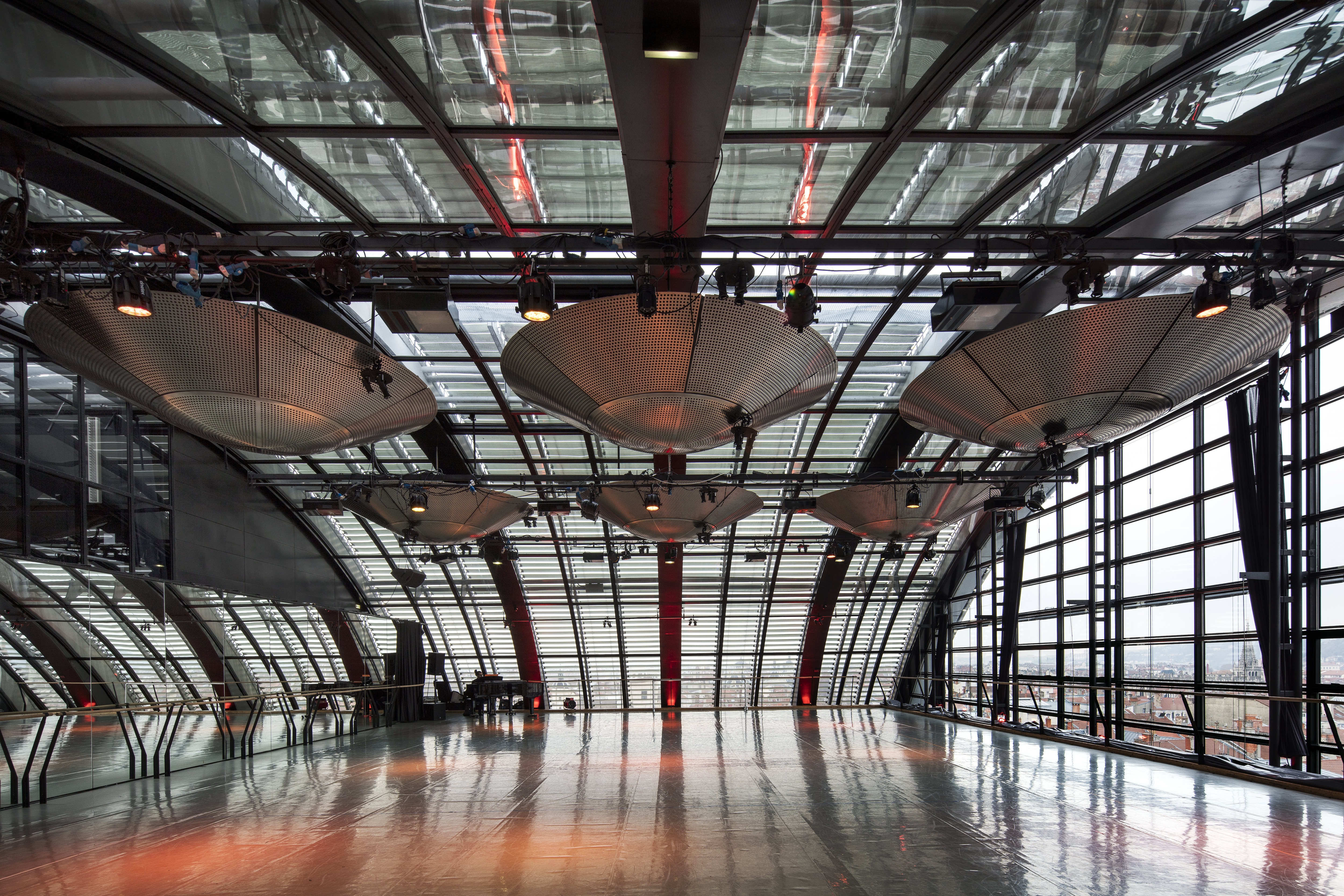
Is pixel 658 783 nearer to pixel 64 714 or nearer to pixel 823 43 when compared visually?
pixel 64 714

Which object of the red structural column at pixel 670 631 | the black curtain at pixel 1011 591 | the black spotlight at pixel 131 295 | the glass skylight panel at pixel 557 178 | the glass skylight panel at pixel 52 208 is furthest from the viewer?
the red structural column at pixel 670 631

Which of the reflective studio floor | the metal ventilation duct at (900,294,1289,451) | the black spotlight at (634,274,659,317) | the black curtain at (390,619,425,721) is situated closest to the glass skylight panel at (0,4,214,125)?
the black spotlight at (634,274,659,317)

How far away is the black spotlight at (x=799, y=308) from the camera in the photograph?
1088 centimetres

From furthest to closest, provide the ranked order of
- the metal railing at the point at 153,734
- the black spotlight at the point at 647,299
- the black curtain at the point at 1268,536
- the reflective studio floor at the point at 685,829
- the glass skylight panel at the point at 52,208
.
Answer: the black curtain at the point at 1268,536 < the metal railing at the point at 153,734 < the glass skylight panel at the point at 52,208 < the black spotlight at the point at 647,299 < the reflective studio floor at the point at 685,829

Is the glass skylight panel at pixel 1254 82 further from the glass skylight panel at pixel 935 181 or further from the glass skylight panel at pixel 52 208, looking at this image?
the glass skylight panel at pixel 52 208

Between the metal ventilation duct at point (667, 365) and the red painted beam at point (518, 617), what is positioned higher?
the metal ventilation duct at point (667, 365)

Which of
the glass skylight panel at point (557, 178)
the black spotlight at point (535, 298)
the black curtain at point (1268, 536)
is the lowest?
the black curtain at point (1268, 536)

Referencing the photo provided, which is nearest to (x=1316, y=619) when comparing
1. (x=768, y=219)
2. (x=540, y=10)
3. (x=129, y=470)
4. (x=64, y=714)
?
(x=768, y=219)

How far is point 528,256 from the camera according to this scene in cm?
1275

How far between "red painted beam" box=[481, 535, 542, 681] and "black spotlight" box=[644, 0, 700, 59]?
30.4 metres

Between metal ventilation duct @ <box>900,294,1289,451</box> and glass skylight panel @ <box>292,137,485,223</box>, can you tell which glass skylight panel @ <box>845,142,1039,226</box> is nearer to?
metal ventilation duct @ <box>900,294,1289,451</box>

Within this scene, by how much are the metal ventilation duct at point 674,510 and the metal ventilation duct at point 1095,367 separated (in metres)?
9.78

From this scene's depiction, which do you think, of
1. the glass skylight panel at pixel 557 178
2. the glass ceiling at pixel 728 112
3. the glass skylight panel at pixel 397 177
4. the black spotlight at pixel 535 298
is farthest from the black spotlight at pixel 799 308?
the glass skylight panel at pixel 397 177

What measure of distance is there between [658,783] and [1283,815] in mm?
8985
